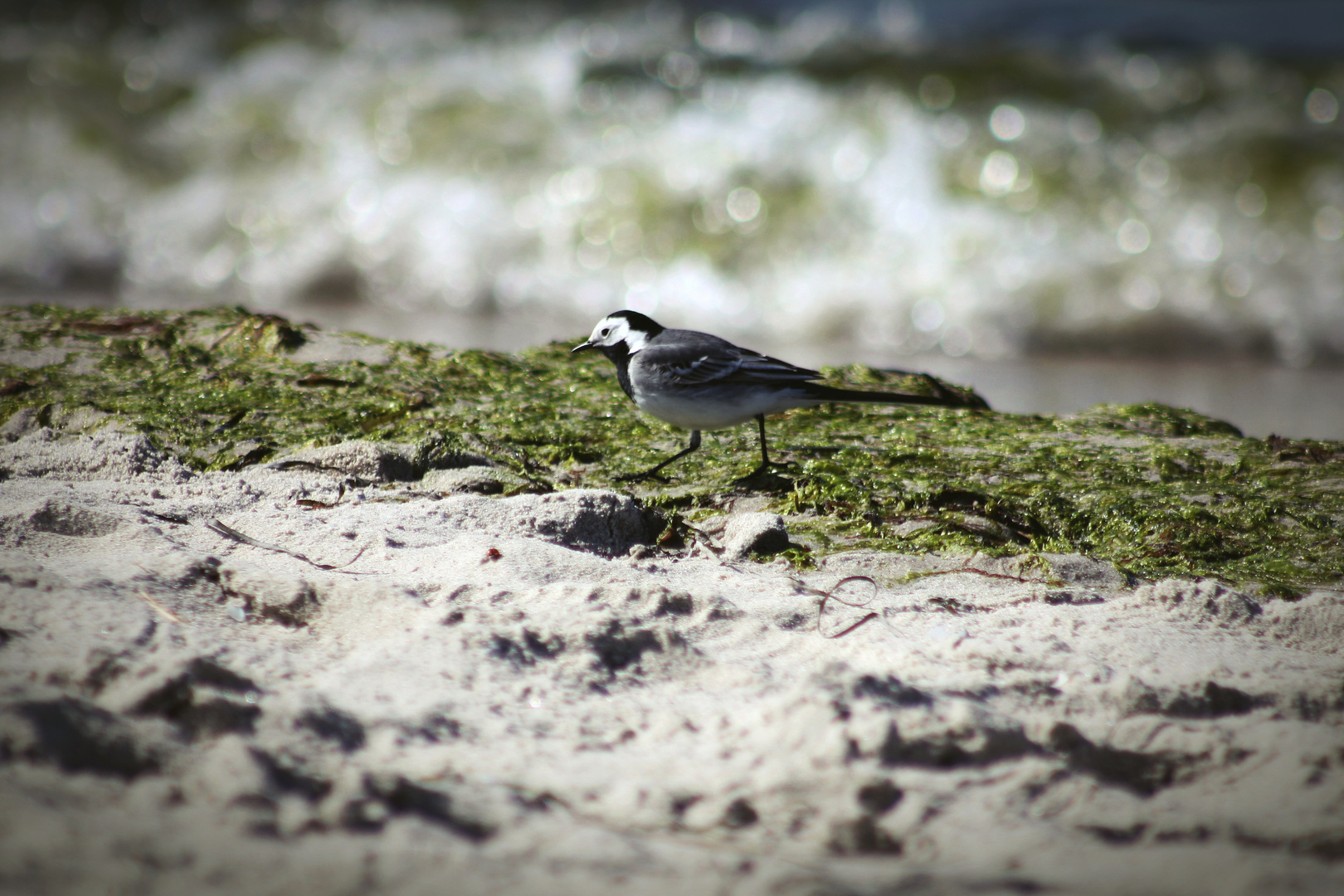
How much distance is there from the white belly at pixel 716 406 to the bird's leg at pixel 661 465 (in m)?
0.12

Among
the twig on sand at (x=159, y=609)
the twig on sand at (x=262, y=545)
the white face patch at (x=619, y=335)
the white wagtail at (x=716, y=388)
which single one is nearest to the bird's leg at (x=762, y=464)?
the white wagtail at (x=716, y=388)

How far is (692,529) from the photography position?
2830mm

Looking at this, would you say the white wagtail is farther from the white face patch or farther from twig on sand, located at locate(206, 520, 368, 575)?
twig on sand, located at locate(206, 520, 368, 575)

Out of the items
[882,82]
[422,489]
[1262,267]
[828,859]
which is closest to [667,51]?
[882,82]

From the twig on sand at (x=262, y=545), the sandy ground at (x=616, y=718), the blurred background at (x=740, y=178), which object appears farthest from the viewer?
the blurred background at (x=740, y=178)

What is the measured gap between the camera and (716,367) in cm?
329

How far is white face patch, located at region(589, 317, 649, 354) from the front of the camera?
3609 mm

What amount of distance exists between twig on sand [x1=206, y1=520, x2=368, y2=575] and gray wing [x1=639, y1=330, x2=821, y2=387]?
1.25 meters

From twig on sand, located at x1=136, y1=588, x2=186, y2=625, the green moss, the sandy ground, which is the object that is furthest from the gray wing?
twig on sand, located at x1=136, y1=588, x2=186, y2=625

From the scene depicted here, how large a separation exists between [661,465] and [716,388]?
0.31 meters

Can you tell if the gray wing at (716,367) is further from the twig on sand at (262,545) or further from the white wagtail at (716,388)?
the twig on sand at (262,545)

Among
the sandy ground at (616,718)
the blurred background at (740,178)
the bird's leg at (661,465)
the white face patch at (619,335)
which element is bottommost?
the sandy ground at (616,718)

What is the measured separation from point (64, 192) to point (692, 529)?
9987 millimetres

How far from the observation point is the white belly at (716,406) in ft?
10.6
